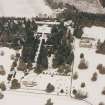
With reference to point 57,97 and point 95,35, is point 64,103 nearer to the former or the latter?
point 57,97

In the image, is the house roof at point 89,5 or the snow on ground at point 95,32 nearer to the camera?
the snow on ground at point 95,32

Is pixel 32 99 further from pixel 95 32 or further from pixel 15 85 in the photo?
pixel 95 32

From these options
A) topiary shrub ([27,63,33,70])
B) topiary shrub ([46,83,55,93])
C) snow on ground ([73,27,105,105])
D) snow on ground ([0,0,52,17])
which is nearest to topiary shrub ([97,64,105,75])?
snow on ground ([73,27,105,105])

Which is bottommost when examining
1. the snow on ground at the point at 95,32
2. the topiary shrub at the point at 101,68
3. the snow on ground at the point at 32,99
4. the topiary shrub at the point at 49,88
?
the snow on ground at the point at 32,99

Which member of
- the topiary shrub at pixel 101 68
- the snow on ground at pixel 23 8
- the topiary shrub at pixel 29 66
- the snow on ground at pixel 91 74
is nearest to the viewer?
the snow on ground at pixel 91 74

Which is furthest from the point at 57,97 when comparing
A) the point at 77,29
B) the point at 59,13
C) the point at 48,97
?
the point at 59,13

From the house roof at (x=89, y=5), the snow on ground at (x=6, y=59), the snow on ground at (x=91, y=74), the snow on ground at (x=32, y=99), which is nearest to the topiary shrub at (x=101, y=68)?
the snow on ground at (x=91, y=74)

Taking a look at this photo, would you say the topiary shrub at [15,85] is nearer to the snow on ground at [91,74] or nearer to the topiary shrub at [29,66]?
the topiary shrub at [29,66]

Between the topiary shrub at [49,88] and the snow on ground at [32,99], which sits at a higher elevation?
the topiary shrub at [49,88]
